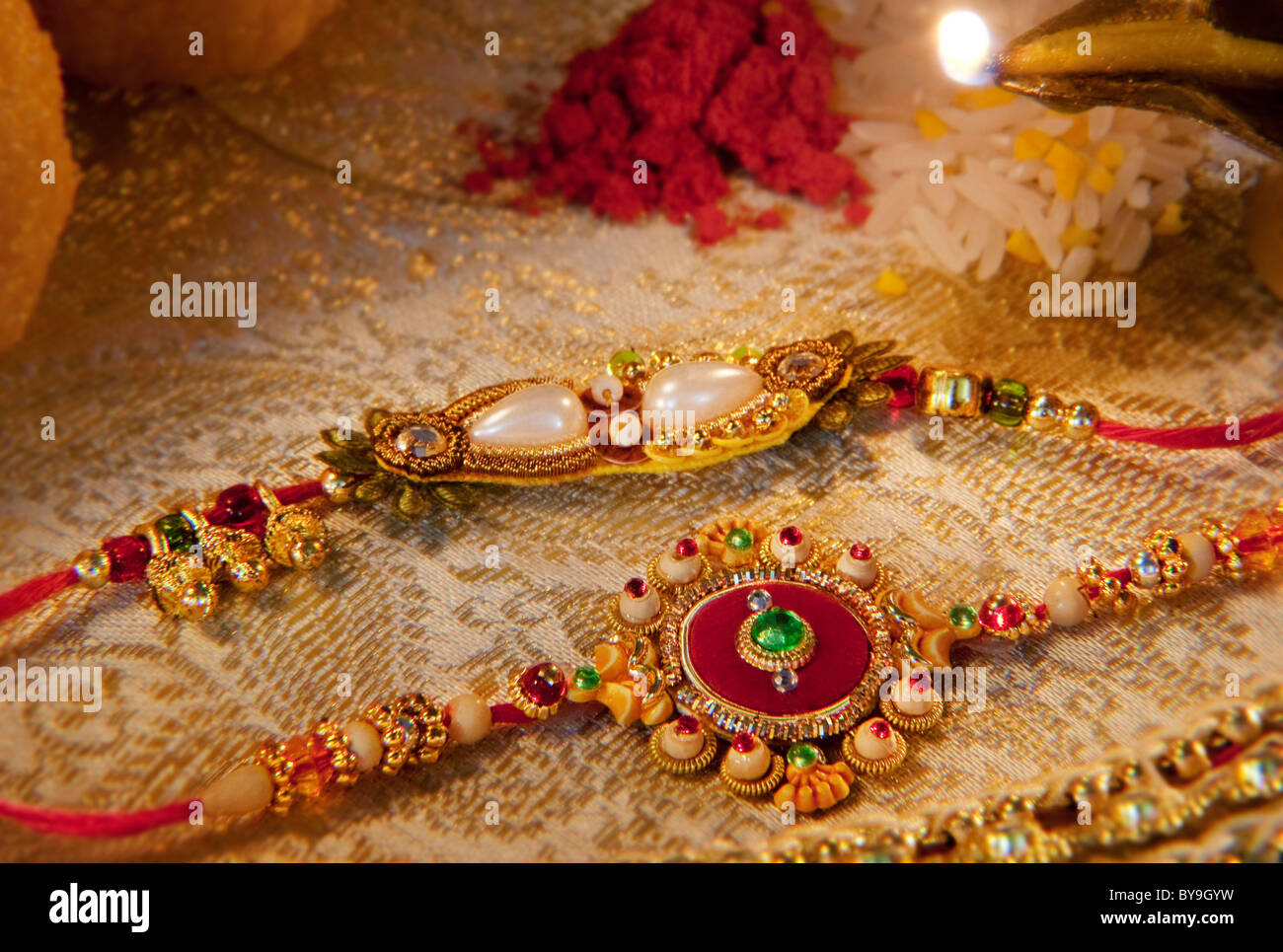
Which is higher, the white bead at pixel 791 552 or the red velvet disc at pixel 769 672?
the white bead at pixel 791 552

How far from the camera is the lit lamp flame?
118 cm

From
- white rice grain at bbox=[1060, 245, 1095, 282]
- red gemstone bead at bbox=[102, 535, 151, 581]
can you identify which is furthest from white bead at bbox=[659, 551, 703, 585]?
white rice grain at bbox=[1060, 245, 1095, 282]

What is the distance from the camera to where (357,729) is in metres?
0.96

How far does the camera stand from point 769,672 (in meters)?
0.99

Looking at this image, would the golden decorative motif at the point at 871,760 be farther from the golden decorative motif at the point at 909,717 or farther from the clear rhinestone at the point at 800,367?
the clear rhinestone at the point at 800,367

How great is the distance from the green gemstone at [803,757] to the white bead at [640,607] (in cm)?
18

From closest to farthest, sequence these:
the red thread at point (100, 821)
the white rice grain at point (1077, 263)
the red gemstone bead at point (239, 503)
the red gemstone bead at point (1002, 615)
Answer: the red thread at point (100, 821)
the red gemstone bead at point (1002, 615)
the red gemstone bead at point (239, 503)
the white rice grain at point (1077, 263)

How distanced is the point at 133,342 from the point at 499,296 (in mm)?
405

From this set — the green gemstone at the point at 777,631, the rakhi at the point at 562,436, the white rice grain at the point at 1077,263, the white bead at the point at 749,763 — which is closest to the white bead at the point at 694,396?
the rakhi at the point at 562,436

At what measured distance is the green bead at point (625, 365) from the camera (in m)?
1.23

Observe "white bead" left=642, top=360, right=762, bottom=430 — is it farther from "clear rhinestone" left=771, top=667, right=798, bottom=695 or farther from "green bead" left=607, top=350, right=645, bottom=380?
"clear rhinestone" left=771, top=667, right=798, bottom=695

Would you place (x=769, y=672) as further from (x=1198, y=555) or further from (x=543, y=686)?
(x=1198, y=555)

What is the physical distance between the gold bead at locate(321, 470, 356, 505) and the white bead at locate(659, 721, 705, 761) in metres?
0.40

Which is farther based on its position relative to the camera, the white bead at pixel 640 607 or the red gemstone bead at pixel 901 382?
the red gemstone bead at pixel 901 382
